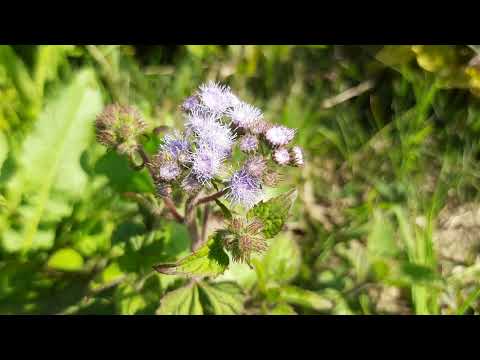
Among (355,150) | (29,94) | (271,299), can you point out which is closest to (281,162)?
(271,299)

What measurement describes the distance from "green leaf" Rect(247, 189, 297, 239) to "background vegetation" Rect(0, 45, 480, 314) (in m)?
0.55

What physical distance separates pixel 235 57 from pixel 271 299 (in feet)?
6.72

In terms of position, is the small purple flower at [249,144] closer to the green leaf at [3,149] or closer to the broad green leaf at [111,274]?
the broad green leaf at [111,274]

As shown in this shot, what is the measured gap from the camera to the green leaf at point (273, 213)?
2334 millimetres

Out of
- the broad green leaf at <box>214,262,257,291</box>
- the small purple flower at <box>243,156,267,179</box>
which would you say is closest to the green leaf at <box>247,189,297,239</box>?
the small purple flower at <box>243,156,267,179</box>

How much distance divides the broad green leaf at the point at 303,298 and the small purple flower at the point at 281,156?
1.08 m

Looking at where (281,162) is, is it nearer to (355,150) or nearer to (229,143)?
(229,143)

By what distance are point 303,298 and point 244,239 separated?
108 cm

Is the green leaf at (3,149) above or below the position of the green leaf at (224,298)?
above

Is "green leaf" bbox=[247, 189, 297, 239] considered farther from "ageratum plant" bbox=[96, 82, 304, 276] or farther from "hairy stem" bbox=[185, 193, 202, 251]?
"hairy stem" bbox=[185, 193, 202, 251]

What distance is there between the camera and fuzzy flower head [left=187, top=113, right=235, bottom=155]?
2365mm

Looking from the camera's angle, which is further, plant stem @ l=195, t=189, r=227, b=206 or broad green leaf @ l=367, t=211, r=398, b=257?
broad green leaf @ l=367, t=211, r=398, b=257

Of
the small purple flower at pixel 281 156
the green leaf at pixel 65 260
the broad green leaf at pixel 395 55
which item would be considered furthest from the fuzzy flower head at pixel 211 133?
the broad green leaf at pixel 395 55

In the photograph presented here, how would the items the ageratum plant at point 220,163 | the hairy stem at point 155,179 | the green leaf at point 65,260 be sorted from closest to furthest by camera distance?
1. the ageratum plant at point 220,163
2. the hairy stem at point 155,179
3. the green leaf at point 65,260
